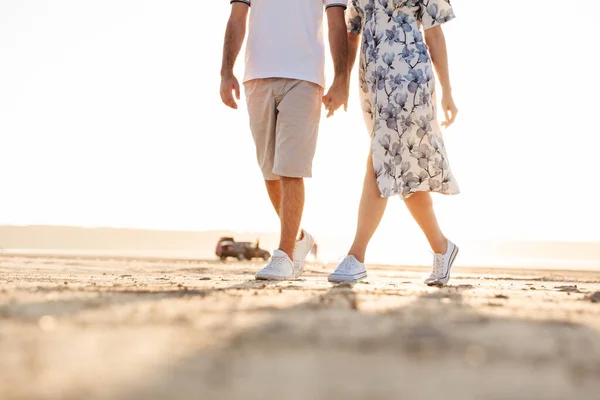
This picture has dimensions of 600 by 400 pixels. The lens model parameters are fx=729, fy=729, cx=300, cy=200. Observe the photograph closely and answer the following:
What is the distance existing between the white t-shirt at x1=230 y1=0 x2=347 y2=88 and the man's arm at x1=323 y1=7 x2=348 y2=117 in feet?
0.30

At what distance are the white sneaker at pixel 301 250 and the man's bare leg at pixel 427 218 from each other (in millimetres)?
825

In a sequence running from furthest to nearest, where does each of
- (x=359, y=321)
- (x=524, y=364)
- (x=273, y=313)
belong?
1. (x=273, y=313)
2. (x=359, y=321)
3. (x=524, y=364)

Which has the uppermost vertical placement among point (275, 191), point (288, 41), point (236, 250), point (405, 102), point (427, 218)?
point (288, 41)

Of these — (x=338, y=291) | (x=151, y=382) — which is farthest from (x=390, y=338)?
(x=338, y=291)

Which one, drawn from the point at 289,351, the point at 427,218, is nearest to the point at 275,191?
the point at 427,218

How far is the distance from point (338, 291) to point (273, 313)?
1.16 meters

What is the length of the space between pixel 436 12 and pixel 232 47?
1464 mm

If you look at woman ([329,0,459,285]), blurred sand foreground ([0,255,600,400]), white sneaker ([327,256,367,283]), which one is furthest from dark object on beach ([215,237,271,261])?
blurred sand foreground ([0,255,600,400])

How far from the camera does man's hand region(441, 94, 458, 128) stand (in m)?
4.77

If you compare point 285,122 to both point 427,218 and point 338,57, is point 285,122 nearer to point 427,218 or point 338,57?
point 338,57

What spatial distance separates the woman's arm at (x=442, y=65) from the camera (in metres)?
4.78

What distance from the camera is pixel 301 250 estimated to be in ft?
16.7

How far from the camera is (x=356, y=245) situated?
15.1ft

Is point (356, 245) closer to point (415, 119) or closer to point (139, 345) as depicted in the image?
point (415, 119)
